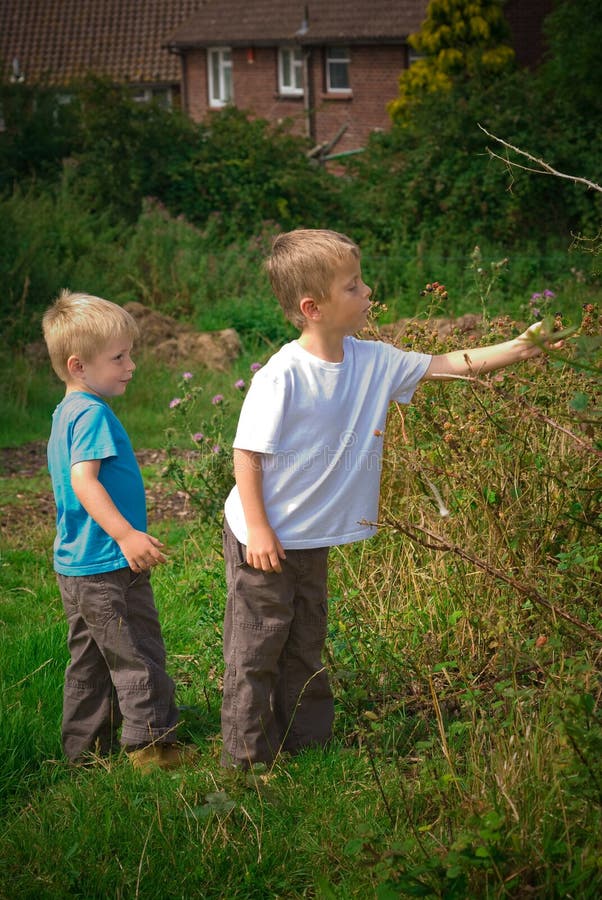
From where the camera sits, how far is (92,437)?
129 inches

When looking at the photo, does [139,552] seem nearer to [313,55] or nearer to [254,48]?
[313,55]

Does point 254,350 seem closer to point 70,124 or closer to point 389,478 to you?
point 389,478

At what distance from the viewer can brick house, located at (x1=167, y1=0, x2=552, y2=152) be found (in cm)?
2920

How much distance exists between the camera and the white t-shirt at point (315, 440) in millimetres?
3041

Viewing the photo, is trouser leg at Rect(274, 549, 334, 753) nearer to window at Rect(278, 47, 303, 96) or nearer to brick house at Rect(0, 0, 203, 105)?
window at Rect(278, 47, 303, 96)

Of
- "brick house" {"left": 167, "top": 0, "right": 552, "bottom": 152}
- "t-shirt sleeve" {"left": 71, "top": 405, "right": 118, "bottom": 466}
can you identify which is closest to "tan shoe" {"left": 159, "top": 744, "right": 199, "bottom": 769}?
"t-shirt sleeve" {"left": 71, "top": 405, "right": 118, "bottom": 466}

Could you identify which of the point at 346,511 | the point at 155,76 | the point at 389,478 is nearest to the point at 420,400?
the point at 389,478

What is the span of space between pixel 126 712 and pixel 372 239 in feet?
46.1

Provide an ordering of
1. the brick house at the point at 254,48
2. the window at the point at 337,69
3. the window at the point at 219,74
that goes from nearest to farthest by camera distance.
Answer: the brick house at the point at 254,48, the window at the point at 337,69, the window at the point at 219,74

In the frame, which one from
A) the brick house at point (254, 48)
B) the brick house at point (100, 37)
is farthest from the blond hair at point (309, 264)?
the brick house at point (100, 37)

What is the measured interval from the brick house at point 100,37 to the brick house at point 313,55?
2500 millimetres

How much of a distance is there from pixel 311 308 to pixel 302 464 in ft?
1.48

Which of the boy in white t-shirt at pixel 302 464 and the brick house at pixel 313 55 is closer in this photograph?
the boy in white t-shirt at pixel 302 464

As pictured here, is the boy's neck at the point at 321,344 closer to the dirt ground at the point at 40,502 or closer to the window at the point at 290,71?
the dirt ground at the point at 40,502
